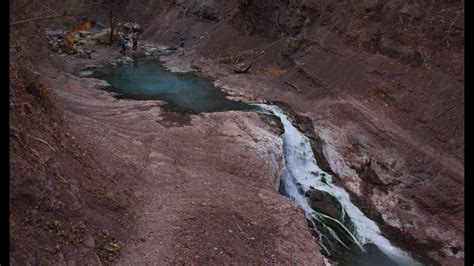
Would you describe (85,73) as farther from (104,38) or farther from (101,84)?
(104,38)

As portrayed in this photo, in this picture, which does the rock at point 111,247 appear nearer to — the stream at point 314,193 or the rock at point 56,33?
the stream at point 314,193

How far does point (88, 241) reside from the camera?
8102 mm

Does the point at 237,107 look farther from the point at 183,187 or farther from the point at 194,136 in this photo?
the point at 183,187

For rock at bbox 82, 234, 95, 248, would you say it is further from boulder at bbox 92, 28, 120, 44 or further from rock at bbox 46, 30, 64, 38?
rock at bbox 46, 30, 64, 38

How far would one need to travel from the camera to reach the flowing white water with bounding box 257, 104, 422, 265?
43.2 ft

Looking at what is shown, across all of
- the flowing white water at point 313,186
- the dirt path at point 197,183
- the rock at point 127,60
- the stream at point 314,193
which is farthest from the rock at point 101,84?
the flowing white water at point 313,186

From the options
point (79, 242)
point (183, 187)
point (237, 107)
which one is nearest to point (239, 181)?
point (183, 187)

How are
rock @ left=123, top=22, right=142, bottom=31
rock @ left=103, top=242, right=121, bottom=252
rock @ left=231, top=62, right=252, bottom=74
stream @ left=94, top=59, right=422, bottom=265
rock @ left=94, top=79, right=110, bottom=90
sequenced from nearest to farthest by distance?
rock @ left=103, top=242, right=121, bottom=252
stream @ left=94, top=59, right=422, bottom=265
rock @ left=94, top=79, right=110, bottom=90
rock @ left=231, top=62, right=252, bottom=74
rock @ left=123, top=22, right=142, bottom=31

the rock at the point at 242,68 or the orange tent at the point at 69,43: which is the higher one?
the rock at the point at 242,68

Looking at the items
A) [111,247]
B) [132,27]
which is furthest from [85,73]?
[111,247]

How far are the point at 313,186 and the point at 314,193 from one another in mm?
431

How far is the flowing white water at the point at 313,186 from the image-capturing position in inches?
519

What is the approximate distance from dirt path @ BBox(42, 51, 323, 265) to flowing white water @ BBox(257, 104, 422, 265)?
802mm

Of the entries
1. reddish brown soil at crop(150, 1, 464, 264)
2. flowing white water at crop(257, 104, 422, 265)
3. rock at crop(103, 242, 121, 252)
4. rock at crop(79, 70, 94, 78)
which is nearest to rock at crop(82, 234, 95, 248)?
rock at crop(103, 242, 121, 252)
